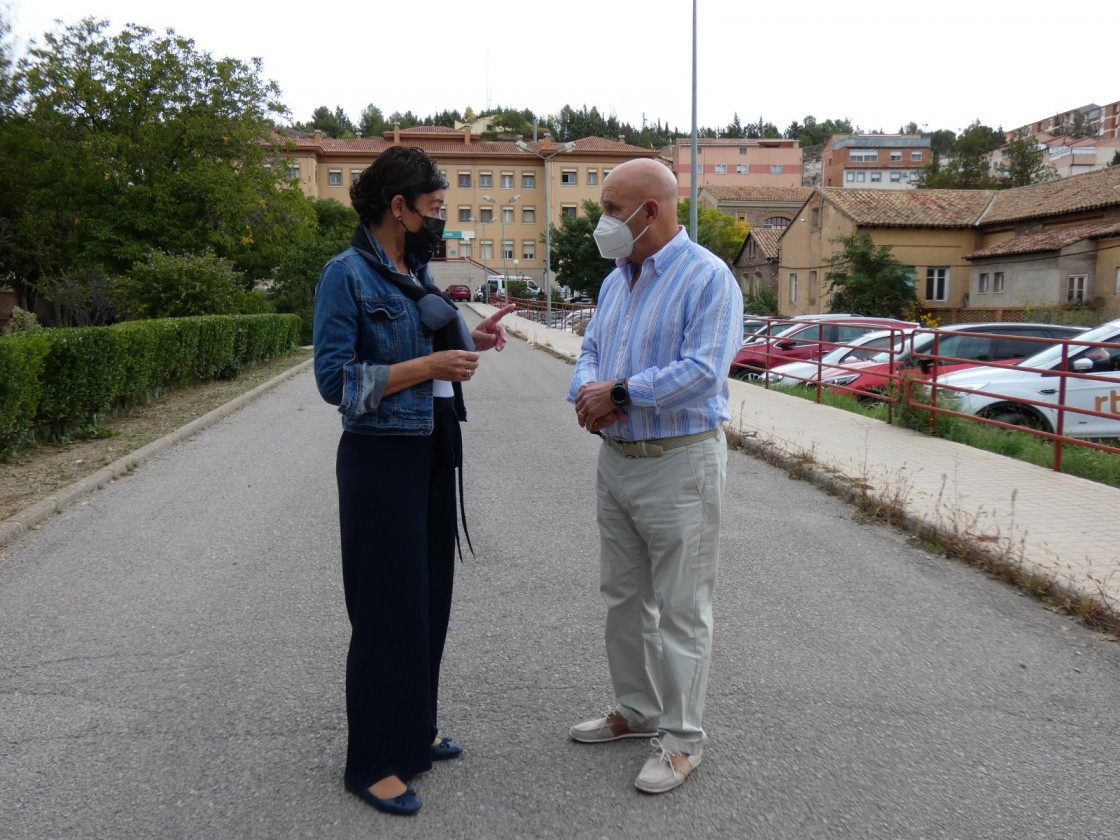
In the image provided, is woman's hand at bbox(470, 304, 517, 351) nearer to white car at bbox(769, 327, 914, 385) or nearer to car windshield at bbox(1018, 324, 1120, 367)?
car windshield at bbox(1018, 324, 1120, 367)

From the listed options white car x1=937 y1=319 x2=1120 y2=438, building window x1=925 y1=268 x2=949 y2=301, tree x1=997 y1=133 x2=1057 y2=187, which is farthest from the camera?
tree x1=997 y1=133 x2=1057 y2=187

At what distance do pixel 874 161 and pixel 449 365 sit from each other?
125 metres

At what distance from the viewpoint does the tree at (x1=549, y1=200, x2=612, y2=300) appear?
60875 millimetres

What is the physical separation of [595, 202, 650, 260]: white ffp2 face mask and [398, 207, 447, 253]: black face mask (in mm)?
535

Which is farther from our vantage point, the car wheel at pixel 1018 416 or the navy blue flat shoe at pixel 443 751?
the car wheel at pixel 1018 416

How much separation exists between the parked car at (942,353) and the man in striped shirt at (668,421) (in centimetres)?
886

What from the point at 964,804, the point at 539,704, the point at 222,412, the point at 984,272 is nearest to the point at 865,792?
the point at 964,804

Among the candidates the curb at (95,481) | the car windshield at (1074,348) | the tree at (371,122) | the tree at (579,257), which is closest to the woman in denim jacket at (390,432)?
the curb at (95,481)

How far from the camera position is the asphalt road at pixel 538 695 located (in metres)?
2.97

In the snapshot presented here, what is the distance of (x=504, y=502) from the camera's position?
7660 millimetres

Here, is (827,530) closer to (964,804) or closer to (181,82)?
(964,804)

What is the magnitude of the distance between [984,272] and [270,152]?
3230 cm

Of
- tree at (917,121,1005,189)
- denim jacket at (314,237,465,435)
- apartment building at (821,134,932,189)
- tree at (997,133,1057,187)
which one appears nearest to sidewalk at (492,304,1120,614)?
denim jacket at (314,237,465,435)

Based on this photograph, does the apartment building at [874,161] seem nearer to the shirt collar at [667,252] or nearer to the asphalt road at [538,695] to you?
the asphalt road at [538,695]
